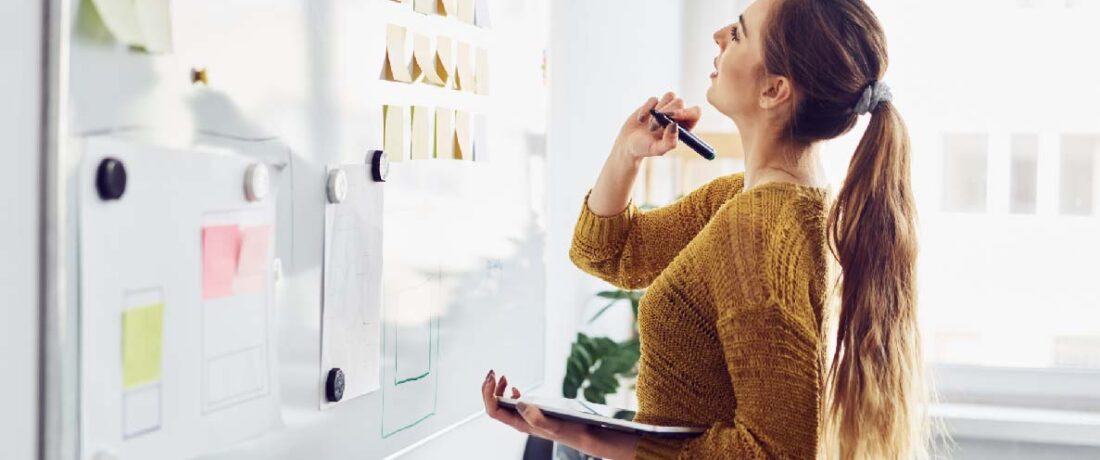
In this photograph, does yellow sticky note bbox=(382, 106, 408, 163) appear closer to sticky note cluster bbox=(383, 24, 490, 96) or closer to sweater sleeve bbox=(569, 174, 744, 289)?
sticky note cluster bbox=(383, 24, 490, 96)

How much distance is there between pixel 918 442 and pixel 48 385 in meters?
1.00

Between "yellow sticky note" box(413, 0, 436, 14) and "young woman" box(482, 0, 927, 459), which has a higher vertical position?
"yellow sticky note" box(413, 0, 436, 14)

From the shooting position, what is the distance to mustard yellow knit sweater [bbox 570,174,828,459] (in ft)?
3.71

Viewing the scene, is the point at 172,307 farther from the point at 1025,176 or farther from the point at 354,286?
the point at 1025,176

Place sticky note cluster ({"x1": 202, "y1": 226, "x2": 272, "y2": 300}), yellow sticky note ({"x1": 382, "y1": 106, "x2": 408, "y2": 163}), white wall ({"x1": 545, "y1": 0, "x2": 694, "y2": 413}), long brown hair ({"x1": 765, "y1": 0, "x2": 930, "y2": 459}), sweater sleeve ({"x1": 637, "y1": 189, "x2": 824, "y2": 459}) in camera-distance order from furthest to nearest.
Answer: white wall ({"x1": 545, "y1": 0, "x2": 694, "y2": 413}) < yellow sticky note ({"x1": 382, "y1": 106, "x2": 408, "y2": 163}) < long brown hair ({"x1": 765, "y1": 0, "x2": 930, "y2": 459}) < sweater sleeve ({"x1": 637, "y1": 189, "x2": 824, "y2": 459}) < sticky note cluster ({"x1": 202, "y1": 226, "x2": 272, "y2": 300})

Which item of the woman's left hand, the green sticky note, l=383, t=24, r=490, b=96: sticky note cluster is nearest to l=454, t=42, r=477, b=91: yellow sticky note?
l=383, t=24, r=490, b=96: sticky note cluster

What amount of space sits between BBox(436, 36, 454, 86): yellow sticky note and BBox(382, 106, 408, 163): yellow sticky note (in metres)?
0.12

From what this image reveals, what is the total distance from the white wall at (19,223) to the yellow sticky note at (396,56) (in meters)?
0.55

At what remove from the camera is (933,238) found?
2945 mm

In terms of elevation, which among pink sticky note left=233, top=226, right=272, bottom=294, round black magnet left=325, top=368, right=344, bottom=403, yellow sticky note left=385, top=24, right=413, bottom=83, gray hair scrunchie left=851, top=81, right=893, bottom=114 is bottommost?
round black magnet left=325, top=368, right=344, bottom=403

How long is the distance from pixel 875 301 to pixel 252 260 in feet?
2.27

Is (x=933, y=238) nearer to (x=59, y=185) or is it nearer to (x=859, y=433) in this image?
(x=859, y=433)

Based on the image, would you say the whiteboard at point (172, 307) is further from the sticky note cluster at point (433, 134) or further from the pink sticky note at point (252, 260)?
the sticky note cluster at point (433, 134)

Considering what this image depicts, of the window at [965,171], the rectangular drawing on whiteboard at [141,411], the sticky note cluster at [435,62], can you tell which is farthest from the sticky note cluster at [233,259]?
the window at [965,171]
